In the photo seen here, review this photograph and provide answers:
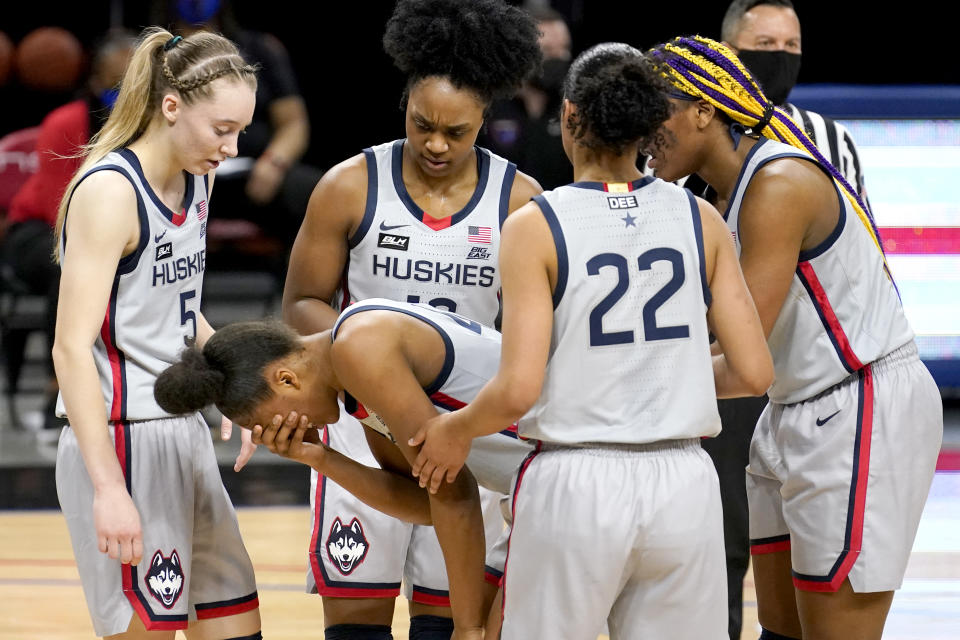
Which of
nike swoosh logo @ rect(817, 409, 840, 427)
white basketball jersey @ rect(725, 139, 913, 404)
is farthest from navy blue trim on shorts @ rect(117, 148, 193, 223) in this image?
nike swoosh logo @ rect(817, 409, 840, 427)

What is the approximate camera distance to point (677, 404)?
8.16 ft

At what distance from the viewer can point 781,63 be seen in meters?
4.06

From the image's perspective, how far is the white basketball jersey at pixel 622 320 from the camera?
2449 millimetres

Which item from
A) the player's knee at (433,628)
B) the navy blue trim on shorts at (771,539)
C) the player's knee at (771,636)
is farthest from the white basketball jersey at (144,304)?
the player's knee at (771,636)

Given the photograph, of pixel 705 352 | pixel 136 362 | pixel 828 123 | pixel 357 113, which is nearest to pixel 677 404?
pixel 705 352

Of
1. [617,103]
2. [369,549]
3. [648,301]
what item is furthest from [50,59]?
[648,301]

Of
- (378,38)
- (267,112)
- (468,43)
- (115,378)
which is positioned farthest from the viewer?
(378,38)

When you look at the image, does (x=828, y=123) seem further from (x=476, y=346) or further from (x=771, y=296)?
(x=476, y=346)

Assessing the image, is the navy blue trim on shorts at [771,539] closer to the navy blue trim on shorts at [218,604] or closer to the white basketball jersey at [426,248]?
the white basketball jersey at [426,248]

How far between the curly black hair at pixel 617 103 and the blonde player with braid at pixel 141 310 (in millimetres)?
802

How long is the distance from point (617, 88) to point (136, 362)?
1.19 m

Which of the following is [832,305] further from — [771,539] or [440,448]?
[440,448]

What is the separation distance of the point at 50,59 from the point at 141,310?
9178mm

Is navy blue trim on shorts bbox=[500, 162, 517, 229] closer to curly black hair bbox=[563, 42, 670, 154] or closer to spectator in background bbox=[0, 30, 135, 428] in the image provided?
curly black hair bbox=[563, 42, 670, 154]
